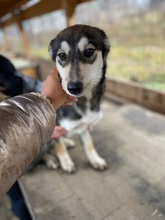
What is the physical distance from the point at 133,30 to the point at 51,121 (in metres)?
1.92

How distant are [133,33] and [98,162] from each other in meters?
1.57

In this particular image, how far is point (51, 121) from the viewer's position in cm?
64

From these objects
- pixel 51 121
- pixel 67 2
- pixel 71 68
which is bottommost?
pixel 51 121

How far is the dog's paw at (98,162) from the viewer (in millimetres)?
1298

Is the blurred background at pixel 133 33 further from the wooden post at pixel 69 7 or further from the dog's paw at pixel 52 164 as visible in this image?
the dog's paw at pixel 52 164

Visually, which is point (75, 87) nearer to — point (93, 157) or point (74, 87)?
point (74, 87)

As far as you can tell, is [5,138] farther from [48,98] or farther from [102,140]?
[102,140]

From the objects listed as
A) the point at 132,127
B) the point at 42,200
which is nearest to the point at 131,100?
the point at 132,127

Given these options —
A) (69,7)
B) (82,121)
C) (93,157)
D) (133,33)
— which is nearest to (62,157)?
(93,157)

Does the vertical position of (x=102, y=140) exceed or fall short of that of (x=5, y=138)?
it falls short

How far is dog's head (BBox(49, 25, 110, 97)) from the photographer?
714 millimetres

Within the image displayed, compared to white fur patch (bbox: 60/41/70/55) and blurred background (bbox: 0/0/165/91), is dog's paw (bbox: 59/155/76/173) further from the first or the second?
blurred background (bbox: 0/0/165/91)

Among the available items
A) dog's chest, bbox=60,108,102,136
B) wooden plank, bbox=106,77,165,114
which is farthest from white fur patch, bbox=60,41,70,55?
wooden plank, bbox=106,77,165,114

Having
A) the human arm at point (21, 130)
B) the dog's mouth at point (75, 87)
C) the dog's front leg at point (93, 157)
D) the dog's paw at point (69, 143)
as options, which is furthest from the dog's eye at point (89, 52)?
the dog's paw at point (69, 143)
